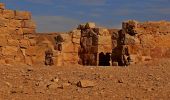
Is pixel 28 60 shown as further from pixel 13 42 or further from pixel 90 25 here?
pixel 90 25

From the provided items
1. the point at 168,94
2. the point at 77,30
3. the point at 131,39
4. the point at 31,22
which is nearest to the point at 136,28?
the point at 131,39

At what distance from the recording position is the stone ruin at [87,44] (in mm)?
20141

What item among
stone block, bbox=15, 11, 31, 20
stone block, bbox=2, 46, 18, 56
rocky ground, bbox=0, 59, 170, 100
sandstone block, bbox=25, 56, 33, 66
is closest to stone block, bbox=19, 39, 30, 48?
stone block, bbox=2, 46, 18, 56

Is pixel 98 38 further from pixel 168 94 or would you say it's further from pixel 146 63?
pixel 168 94

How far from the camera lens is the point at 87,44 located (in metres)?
22.5

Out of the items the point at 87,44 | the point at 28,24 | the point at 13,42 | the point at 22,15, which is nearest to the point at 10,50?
the point at 13,42

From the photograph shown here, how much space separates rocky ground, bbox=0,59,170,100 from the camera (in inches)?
434

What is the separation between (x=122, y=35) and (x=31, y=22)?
460 centimetres

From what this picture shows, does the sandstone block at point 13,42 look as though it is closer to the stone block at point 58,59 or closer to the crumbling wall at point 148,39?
the stone block at point 58,59

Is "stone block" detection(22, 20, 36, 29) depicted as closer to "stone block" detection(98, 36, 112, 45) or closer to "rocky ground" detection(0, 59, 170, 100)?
"stone block" detection(98, 36, 112, 45)

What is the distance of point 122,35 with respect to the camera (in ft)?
68.9

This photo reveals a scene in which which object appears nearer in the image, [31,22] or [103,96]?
[103,96]

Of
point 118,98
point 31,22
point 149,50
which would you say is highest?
point 31,22

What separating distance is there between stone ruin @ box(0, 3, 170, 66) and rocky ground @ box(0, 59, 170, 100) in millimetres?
5826
